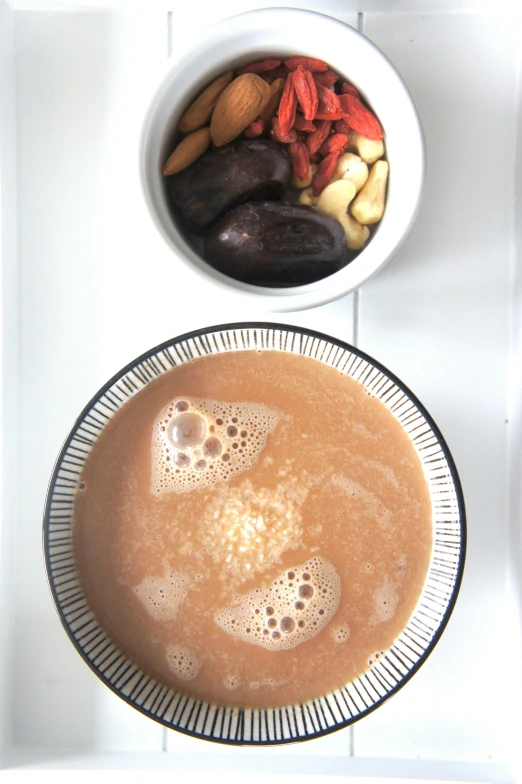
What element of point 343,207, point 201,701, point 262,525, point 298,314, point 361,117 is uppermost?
point 361,117

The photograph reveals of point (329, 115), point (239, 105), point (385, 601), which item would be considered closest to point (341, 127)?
point (329, 115)

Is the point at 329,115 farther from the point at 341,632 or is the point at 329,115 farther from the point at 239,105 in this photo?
the point at 341,632

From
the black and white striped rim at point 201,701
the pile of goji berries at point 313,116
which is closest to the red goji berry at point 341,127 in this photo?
the pile of goji berries at point 313,116

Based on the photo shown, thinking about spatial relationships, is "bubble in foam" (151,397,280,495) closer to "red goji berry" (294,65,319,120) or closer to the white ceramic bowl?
the white ceramic bowl

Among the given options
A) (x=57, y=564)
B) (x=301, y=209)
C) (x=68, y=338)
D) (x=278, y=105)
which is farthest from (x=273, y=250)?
(x=57, y=564)

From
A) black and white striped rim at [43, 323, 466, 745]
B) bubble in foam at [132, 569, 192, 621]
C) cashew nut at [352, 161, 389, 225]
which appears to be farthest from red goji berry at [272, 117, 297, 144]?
bubble in foam at [132, 569, 192, 621]

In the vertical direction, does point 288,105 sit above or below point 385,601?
above
